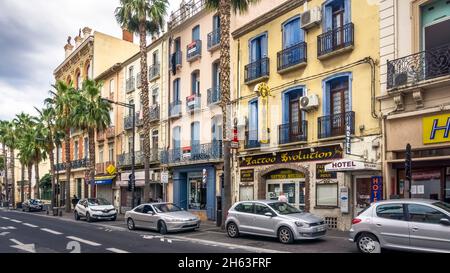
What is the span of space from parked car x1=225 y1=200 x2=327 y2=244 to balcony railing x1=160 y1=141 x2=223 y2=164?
9.13m

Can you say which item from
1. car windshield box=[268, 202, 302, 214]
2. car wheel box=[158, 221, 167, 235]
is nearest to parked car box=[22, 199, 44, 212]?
car wheel box=[158, 221, 167, 235]

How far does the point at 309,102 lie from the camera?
2041 cm

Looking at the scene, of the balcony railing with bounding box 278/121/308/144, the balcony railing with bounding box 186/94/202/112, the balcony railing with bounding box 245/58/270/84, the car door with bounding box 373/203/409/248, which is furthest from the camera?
the balcony railing with bounding box 186/94/202/112

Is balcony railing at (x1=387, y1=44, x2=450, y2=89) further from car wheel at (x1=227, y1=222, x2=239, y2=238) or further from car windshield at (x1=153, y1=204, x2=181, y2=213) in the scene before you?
car windshield at (x1=153, y1=204, x2=181, y2=213)

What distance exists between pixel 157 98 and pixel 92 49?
15611mm

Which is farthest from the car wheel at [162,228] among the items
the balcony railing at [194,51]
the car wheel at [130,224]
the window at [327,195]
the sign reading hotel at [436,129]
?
the balcony railing at [194,51]

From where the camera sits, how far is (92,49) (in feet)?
151

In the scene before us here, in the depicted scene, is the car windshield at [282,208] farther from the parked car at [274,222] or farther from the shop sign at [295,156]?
the shop sign at [295,156]

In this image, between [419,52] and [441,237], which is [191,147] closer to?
[419,52]

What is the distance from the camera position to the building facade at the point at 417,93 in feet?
51.2

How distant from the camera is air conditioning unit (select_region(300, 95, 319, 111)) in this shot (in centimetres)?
2027

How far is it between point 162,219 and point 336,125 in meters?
8.51

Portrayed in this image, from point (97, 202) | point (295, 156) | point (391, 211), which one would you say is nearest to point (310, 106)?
point (295, 156)

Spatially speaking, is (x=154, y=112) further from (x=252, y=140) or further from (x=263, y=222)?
(x=263, y=222)
